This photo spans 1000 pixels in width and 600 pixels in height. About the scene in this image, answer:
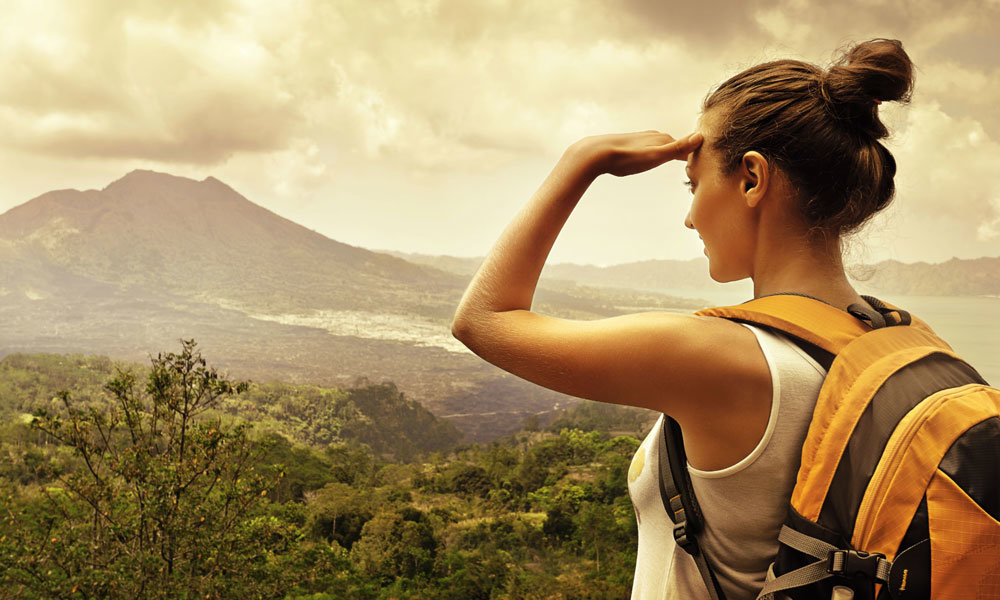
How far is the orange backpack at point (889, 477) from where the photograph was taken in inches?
18.0

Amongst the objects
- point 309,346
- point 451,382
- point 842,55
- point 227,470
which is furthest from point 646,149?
point 309,346

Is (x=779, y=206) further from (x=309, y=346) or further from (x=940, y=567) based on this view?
(x=309, y=346)

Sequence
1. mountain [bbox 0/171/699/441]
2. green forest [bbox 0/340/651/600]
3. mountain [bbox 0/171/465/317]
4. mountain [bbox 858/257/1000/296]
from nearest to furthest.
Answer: green forest [bbox 0/340/651/600], mountain [bbox 858/257/1000/296], mountain [bbox 0/171/699/441], mountain [bbox 0/171/465/317]

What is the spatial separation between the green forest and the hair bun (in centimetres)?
508

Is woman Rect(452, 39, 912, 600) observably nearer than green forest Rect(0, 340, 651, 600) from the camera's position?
Yes

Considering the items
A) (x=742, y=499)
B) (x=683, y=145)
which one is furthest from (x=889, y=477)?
(x=683, y=145)

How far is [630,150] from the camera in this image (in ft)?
2.03

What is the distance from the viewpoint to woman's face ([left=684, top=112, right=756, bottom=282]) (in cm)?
60

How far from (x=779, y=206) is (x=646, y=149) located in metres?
0.15

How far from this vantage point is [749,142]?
22.5 inches

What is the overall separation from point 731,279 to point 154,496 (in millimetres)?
6254

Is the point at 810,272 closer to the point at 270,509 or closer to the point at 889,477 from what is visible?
the point at 889,477

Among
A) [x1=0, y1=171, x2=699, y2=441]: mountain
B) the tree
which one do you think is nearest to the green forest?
the tree

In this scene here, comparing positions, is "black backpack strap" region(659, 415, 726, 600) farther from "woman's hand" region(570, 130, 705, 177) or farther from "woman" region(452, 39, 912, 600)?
"woman's hand" region(570, 130, 705, 177)
